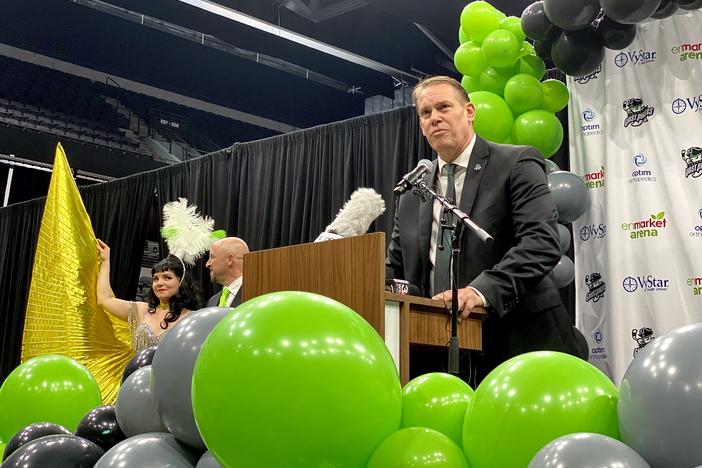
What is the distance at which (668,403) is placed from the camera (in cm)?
103

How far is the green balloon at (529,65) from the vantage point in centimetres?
423

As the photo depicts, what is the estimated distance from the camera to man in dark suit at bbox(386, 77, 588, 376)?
2.28m

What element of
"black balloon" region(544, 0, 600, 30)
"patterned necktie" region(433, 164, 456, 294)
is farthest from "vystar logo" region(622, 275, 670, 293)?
"patterned necktie" region(433, 164, 456, 294)

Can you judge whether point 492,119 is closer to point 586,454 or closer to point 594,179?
point 594,179

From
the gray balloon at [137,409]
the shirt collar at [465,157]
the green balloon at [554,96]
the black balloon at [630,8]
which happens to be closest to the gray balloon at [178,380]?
the gray balloon at [137,409]

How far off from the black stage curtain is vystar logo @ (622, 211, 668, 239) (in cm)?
165

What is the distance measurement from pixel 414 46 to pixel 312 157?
278cm

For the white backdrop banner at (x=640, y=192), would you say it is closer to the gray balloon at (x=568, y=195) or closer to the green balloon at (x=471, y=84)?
the gray balloon at (x=568, y=195)

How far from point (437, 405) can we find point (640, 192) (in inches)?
130

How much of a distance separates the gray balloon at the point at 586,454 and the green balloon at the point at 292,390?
0.91ft

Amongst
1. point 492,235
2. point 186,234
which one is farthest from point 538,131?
point 186,234

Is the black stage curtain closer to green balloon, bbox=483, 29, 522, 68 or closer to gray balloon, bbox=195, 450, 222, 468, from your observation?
green balloon, bbox=483, 29, 522, 68

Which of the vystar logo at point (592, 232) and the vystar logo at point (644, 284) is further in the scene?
the vystar logo at point (592, 232)

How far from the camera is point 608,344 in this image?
4.27 metres
